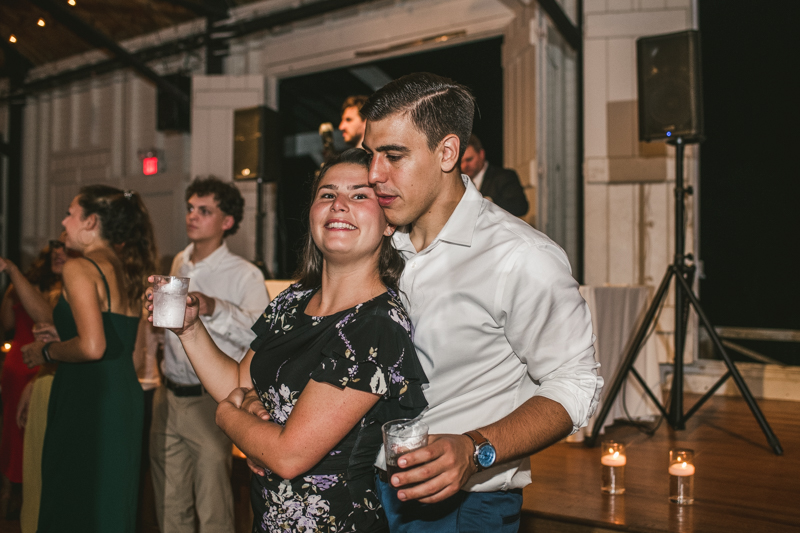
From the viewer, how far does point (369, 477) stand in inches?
48.3

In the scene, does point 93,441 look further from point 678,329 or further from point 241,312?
point 678,329

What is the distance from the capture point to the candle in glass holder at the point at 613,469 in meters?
2.48

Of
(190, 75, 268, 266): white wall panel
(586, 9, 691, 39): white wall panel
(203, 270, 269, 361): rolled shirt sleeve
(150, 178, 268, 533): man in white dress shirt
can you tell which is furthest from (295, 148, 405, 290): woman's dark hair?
(190, 75, 268, 266): white wall panel

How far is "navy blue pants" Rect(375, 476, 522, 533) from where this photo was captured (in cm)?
123

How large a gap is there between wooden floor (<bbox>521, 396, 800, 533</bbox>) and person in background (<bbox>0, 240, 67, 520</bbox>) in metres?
2.27

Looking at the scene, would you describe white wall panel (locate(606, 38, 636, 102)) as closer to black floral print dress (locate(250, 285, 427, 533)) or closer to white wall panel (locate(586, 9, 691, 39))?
white wall panel (locate(586, 9, 691, 39))

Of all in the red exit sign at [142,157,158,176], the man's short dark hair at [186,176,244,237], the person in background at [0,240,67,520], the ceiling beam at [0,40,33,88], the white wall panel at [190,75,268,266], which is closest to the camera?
the person in background at [0,240,67,520]

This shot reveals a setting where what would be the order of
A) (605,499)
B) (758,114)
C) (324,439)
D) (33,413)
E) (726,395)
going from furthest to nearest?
(758,114)
(726,395)
(33,413)
(605,499)
(324,439)

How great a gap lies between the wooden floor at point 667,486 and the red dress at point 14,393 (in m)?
2.70

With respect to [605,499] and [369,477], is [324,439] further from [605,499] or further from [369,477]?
[605,499]

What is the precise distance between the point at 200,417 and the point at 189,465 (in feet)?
0.80

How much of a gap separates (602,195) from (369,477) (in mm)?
4430

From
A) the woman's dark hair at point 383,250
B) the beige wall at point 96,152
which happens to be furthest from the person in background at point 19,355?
the beige wall at point 96,152

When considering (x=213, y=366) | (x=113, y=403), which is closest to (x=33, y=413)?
(x=113, y=403)
